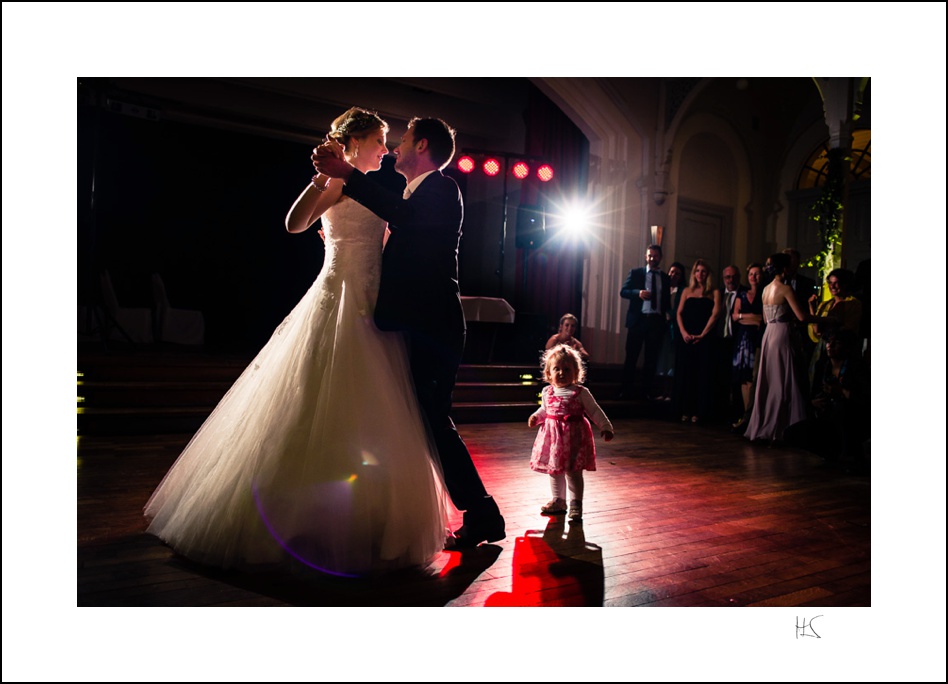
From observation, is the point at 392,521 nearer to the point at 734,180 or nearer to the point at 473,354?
the point at 473,354

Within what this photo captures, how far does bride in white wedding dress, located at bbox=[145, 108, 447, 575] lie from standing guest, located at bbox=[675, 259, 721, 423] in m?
4.23

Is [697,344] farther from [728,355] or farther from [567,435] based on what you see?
[567,435]

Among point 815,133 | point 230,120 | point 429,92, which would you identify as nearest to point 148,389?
point 230,120

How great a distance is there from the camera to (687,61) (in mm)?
2395

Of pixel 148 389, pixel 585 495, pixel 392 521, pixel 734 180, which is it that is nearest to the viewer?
pixel 392 521

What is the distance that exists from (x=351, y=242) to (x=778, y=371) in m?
3.97

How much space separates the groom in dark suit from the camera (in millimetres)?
2074

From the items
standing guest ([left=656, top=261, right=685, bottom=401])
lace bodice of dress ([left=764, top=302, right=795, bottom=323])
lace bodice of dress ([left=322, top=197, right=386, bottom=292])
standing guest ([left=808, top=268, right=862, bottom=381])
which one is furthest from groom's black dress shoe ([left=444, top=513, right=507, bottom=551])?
standing guest ([left=656, top=261, right=685, bottom=401])

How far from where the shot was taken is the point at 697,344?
19.4ft

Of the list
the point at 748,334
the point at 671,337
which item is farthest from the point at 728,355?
the point at 671,337

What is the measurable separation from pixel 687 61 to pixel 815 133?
763 centimetres

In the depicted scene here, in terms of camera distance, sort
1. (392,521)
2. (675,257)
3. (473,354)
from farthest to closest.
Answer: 1. (675,257)
2. (473,354)
3. (392,521)

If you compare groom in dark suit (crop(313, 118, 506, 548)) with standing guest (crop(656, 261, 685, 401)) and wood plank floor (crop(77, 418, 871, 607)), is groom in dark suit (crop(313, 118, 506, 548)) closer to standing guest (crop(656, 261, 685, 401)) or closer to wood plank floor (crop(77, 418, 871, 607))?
wood plank floor (crop(77, 418, 871, 607))

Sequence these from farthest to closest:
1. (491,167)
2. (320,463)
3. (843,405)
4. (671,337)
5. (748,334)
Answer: (491,167) → (671,337) → (748,334) → (843,405) → (320,463)
